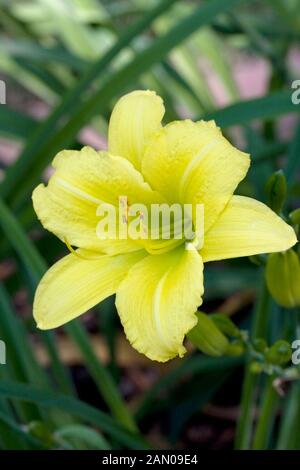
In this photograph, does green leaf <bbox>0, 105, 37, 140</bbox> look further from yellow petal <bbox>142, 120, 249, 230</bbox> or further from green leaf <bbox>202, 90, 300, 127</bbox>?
yellow petal <bbox>142, 120, 249, 230</bbox>

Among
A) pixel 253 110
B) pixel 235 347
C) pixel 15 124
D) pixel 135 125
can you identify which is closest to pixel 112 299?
pixel 15 124

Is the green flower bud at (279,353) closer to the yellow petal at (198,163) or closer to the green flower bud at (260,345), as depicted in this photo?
the green flower bud at (260,345)

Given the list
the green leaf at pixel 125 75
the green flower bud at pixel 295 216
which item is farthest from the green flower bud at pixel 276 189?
the green leaf at pixel 125 75

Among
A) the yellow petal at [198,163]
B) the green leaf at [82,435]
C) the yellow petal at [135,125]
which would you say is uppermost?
the yellow petal at [135,125]

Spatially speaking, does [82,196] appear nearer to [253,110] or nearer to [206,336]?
[206,336]

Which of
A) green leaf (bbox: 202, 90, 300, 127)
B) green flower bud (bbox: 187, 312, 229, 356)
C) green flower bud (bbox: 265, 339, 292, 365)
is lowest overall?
green flower bud (bbox: 265, 339, 292, 365)

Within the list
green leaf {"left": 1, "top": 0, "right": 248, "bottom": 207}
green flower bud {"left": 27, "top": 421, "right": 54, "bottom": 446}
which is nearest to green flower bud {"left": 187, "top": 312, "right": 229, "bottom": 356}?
green flower bud {"left": 27, "top": 421, "right": 54, "bottom": 446}

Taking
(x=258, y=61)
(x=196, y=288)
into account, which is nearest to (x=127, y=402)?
(x=196, y=288)

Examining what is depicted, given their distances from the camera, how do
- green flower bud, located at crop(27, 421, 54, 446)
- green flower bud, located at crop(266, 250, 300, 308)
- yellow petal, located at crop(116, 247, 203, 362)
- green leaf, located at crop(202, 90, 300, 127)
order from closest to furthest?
yellow petal, located at crop(116, 247, 203, 362) < green flower bud, located at crop(266, 250, 300, 308) < green flower bud, located at crop(27, 421, 54, 446) < green leaf, located at crop(202, 90, 300, 127)
